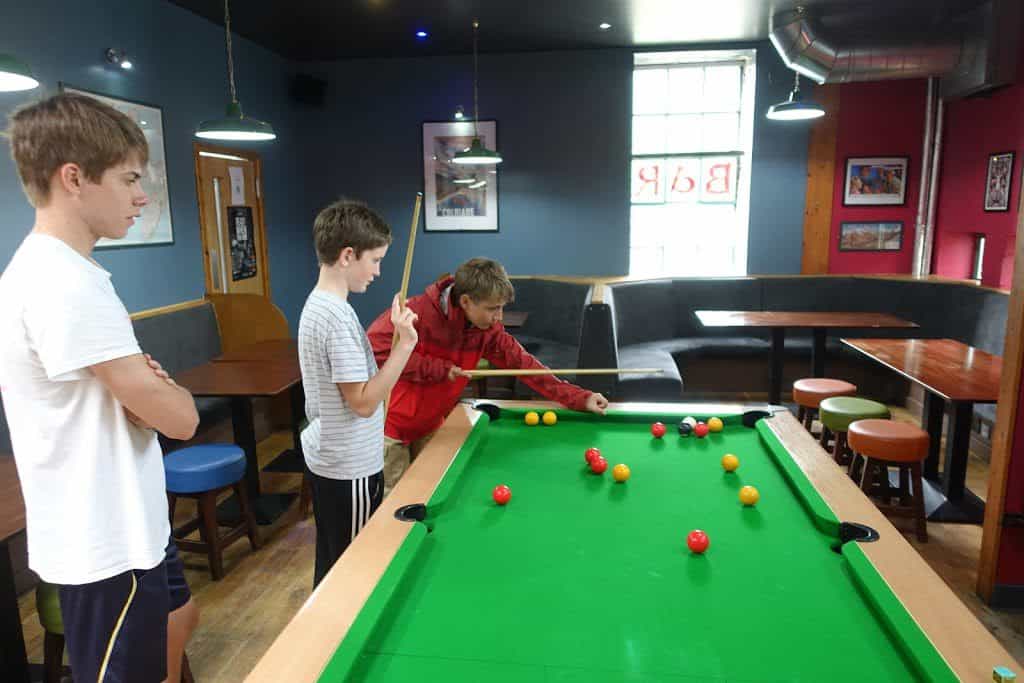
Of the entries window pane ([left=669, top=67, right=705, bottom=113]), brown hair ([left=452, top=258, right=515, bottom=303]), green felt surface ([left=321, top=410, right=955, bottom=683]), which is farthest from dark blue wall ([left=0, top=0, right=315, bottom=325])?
window pane ([left=669, top=67, right=705, bottom=113])

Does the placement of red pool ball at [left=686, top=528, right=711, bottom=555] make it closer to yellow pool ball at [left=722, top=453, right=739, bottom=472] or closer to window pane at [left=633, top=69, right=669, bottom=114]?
yellow pool ball at [left=722, top=453, right=739, bottom=472]

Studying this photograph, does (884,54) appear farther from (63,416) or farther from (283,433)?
(63,416)

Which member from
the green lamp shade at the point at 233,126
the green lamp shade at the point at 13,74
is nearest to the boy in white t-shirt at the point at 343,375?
the green lamp shade at the point at 13,74

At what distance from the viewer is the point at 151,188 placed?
4715 millimetres

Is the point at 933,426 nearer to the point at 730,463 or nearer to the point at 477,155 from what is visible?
the point at 730,463

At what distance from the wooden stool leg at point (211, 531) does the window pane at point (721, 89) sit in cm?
603

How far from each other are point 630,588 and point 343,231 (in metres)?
1.17

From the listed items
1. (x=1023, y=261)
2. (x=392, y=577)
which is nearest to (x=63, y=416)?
(x=392, y=577)

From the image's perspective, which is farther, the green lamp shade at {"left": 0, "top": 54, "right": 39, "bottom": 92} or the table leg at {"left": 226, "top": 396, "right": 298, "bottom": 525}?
the table leg at {"left": 226, "top": 396, "right": 298, "bottom": 525}

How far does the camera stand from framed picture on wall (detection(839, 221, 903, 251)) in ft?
22.2

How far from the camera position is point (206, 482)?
3.00m

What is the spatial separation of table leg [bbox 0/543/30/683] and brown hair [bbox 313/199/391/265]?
1.26 m

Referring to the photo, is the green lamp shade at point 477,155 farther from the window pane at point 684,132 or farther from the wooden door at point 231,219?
the window pane at point 684,132

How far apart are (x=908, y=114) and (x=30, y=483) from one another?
7503mm
